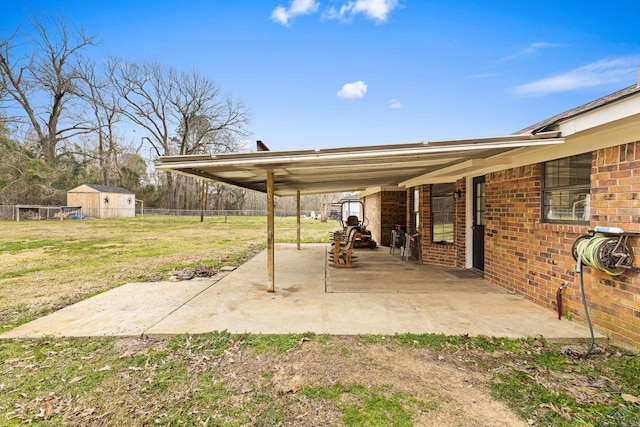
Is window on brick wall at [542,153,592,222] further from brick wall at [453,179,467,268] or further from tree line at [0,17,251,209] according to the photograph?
tree line at [0,17,251,209]

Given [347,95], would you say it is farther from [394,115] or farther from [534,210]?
[534,210]

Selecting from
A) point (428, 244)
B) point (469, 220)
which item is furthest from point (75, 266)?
point (469, 220)

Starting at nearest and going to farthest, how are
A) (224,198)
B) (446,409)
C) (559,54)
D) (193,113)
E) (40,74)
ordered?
(446,409), (559,54), (40,74), (193,113), (224,198)

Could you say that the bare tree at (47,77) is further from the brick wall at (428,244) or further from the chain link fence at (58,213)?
the brick wall at (428,244)

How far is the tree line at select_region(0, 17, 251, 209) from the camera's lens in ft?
97.1

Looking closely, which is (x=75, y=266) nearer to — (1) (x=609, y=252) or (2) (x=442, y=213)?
(2) (x=442, y=213)

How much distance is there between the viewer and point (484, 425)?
6.76 ft

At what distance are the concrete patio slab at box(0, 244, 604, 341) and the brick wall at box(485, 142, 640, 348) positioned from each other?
0.28 metres

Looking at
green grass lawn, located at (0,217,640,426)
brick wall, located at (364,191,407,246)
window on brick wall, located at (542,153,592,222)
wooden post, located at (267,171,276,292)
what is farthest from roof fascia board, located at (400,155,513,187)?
wooden post, located at (267,171,276,292)

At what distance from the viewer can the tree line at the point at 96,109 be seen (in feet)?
97.1

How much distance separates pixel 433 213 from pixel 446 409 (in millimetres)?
6199

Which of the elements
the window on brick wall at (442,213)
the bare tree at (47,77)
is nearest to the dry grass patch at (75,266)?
the window on brick wall at (442,213)

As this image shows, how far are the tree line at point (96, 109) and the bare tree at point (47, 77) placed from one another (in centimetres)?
8

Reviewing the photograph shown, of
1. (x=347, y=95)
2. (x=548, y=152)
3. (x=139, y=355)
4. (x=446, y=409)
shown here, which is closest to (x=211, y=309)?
(x=139, y=355)
